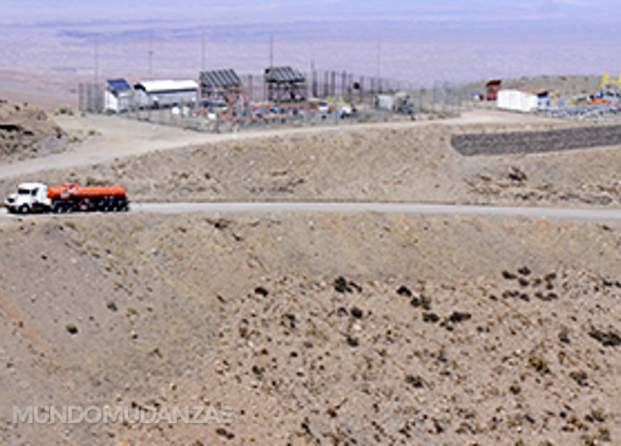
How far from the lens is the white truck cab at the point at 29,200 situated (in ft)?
152

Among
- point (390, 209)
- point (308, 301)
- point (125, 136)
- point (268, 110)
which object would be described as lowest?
point (308, 301)

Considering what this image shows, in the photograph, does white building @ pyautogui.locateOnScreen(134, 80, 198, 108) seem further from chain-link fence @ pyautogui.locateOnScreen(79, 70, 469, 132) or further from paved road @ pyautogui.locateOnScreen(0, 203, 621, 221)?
paved road @ pyautogui.locateOnScreen(0, 203, 621, 221)

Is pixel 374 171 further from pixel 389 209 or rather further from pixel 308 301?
pixel 308 301

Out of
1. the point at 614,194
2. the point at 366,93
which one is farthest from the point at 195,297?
the point at 366,93

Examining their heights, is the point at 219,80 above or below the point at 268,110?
above

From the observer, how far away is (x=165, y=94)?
86875 millimetres

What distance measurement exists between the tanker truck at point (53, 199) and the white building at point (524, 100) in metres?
51.3

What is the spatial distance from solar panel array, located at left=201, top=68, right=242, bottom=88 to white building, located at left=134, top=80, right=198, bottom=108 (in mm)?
1300

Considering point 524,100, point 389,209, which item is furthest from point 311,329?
point 524,100

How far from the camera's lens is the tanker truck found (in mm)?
46531

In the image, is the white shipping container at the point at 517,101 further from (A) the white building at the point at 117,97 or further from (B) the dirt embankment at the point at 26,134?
(B) the dirt embankment at the point at 26,134

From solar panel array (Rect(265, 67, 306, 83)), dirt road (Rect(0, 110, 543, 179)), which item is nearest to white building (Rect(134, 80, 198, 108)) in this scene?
dirt road (Rect(0, 110, 543, 179))

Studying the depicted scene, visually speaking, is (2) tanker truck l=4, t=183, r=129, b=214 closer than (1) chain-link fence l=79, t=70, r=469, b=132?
Yes

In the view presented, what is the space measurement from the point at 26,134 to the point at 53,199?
64.1ft
